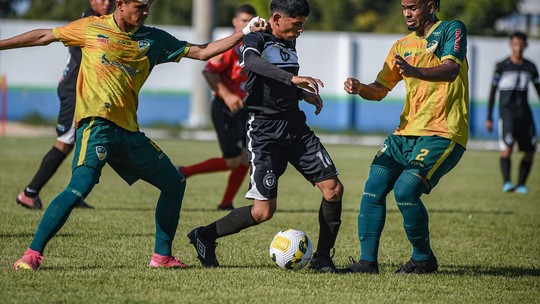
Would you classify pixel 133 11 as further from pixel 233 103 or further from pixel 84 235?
pixel 233 103

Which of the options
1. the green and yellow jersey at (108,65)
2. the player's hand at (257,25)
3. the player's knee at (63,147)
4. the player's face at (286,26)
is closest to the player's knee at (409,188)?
the player's face at (286,26)

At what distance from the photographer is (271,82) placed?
285 inches

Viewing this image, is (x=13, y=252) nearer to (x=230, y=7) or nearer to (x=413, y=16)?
(x=413, y=16)

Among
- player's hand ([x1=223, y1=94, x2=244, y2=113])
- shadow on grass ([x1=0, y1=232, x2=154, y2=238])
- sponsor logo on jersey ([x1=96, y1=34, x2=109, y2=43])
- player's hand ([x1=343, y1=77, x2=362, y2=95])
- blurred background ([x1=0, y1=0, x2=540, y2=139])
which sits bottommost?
blurred background ([x1=0, y1=0, x2=540, y2=139])

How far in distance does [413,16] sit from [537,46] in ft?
89.4

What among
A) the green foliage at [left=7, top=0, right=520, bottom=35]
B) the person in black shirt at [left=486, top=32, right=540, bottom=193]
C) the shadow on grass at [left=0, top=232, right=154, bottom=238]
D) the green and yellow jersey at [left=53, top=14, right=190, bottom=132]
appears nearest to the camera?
the green and yellow jersey at [left=53, top=14, right=190, bottom=132]

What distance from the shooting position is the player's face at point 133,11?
6824 mm

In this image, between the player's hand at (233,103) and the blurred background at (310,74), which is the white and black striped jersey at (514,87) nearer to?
the player's hand at (233,103)

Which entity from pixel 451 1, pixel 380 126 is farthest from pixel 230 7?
pixel 380 126

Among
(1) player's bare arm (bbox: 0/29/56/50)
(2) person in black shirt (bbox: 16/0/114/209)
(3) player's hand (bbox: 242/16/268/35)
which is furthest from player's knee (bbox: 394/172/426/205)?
(2) person in black shirt (bbox: 16/0/114/209)

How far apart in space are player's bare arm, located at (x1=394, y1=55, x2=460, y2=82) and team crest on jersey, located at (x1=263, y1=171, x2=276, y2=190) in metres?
1.26

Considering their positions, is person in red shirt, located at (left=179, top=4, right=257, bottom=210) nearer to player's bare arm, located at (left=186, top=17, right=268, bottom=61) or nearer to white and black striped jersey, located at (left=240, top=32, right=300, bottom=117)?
white and black striped jersey, located at (left=240, top=32, right=300, bottom=117)

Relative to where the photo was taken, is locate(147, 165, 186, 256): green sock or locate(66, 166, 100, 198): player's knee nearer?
locate(66, 166, 100, 198): player's knee

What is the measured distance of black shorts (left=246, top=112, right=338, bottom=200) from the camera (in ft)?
23.5
